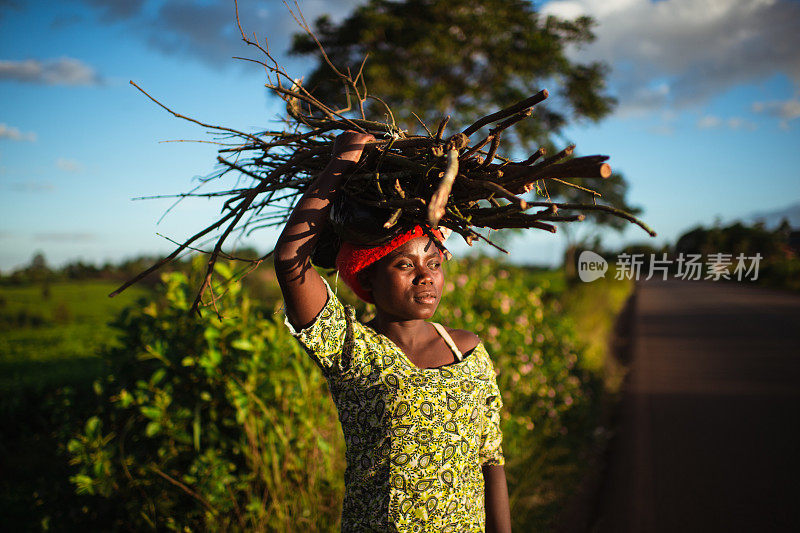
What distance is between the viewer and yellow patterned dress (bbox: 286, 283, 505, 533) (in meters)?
1.52

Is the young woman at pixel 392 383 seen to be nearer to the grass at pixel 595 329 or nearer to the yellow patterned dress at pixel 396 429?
the yellow patterned dress at pixel 396 429

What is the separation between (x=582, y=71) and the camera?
468 inches

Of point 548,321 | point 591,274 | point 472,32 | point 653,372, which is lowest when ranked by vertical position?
point 653,372

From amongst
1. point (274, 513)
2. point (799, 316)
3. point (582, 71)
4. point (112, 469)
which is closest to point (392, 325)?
point (274, 513)

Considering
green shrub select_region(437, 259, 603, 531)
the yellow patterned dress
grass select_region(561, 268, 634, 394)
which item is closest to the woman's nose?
the yellow patterned dress

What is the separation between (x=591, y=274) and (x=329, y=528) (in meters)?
3.49

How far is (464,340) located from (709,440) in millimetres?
4479

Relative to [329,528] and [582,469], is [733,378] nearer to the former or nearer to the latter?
[582,469]

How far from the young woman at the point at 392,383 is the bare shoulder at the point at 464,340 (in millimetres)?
93

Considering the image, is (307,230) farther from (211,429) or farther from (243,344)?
(211,429)

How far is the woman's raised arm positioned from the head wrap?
0.61 ft

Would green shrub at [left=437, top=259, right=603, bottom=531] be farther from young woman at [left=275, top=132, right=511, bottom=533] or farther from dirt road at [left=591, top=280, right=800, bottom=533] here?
young woman at [left=275, top=132, right=511, bottom=533]

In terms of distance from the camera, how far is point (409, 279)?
5.46 feet

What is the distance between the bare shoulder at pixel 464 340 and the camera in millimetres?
1854
